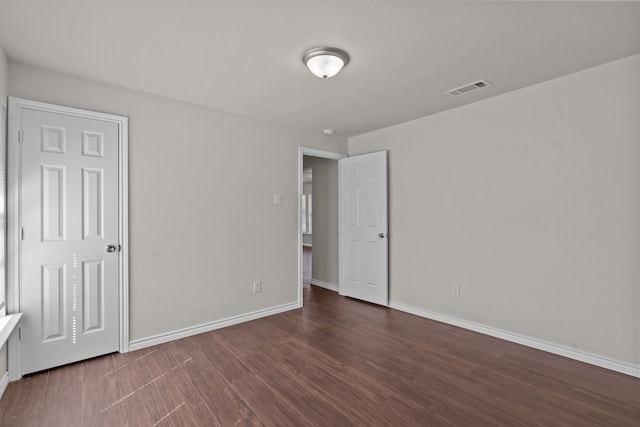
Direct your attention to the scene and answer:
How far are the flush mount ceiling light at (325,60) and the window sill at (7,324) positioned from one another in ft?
8.85

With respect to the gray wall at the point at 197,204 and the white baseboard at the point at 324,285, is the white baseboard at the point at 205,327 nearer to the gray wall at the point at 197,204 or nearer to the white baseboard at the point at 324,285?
the gray wall at the point at 197,204

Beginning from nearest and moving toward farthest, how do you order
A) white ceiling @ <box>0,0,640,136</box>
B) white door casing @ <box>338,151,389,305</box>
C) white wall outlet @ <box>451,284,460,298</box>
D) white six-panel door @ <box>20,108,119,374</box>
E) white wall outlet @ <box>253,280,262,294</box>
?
white ceiling @ <box>0,0,640,136</box>
white six-panel door @ <box>20,108,119,374</box>
white wall outlet @ <box>451,284,460,298</box>
white wall outlet @ <box>253,280,262,294</box>
white door casing @ <box>338,151,389,305</box>

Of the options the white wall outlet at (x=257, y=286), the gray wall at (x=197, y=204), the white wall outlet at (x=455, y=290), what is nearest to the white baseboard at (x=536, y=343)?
the white wall outlet at (x=455, y=290)

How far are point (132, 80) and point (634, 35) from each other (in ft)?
12.7

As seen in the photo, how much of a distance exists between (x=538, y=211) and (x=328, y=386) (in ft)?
8.09

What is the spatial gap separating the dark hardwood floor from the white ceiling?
2477 millimetres

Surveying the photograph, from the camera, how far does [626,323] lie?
2.47 meters

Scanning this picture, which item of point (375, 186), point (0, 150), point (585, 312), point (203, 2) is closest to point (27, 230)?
point (0, 150)

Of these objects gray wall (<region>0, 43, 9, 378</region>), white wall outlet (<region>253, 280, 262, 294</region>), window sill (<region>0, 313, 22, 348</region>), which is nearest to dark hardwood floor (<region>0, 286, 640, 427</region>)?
gray wall (<region>0, 43, 9, 378</region>)

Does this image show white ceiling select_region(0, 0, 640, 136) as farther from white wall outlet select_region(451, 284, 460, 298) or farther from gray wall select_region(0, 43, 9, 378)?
white wall outlet select_region(451, 284, 460, 298)

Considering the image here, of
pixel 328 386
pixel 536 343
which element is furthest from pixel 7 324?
pixel 536 343

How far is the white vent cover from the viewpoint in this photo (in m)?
2.86

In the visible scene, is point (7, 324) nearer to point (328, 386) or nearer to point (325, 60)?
point (328, 386)

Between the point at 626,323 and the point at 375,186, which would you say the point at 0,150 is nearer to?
the point at 375,186
